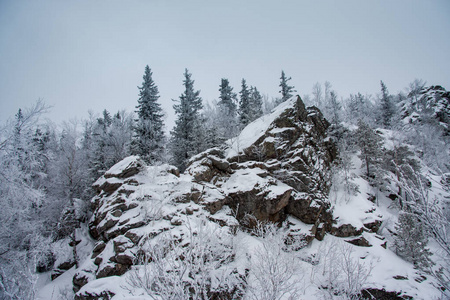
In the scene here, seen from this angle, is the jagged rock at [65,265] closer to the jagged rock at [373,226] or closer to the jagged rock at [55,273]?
the jagged rock at [55,273]

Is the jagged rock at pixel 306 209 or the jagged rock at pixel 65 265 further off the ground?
the jagged rock at pixel 306 209

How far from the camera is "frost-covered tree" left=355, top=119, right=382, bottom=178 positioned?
22.1 meters

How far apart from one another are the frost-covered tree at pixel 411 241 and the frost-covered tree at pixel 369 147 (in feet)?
29.5

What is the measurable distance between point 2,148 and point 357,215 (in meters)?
25.0

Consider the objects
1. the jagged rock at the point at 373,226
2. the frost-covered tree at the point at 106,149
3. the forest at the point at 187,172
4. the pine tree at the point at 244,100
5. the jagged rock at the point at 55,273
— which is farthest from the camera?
the pine tree at the point at 244,100

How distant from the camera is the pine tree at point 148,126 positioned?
795 inches

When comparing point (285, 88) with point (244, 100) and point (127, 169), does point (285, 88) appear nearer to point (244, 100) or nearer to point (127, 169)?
point (244, 100)

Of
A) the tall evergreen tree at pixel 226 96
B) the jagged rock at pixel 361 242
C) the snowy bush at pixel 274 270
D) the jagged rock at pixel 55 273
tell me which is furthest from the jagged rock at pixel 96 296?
the tall evergreen tree at pixel 226 96

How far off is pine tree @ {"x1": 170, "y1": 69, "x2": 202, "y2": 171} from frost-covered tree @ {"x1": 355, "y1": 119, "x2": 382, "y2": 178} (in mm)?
19979

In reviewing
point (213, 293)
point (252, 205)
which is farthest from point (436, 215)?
point (252, 205)

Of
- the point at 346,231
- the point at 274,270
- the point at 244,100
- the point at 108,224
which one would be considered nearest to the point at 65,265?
the point at 108,224

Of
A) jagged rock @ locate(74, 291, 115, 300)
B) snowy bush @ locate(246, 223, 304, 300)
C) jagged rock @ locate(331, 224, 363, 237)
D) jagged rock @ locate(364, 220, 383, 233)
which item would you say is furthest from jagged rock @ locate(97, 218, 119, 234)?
jagged rock @ locate(364, 220, 383, 233)

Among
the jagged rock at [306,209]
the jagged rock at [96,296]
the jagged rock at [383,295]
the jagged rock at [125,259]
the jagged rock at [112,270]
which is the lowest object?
the jagged rock at [383,295]

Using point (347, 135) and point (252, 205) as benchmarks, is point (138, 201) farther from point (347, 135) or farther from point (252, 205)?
point (347, 135)
